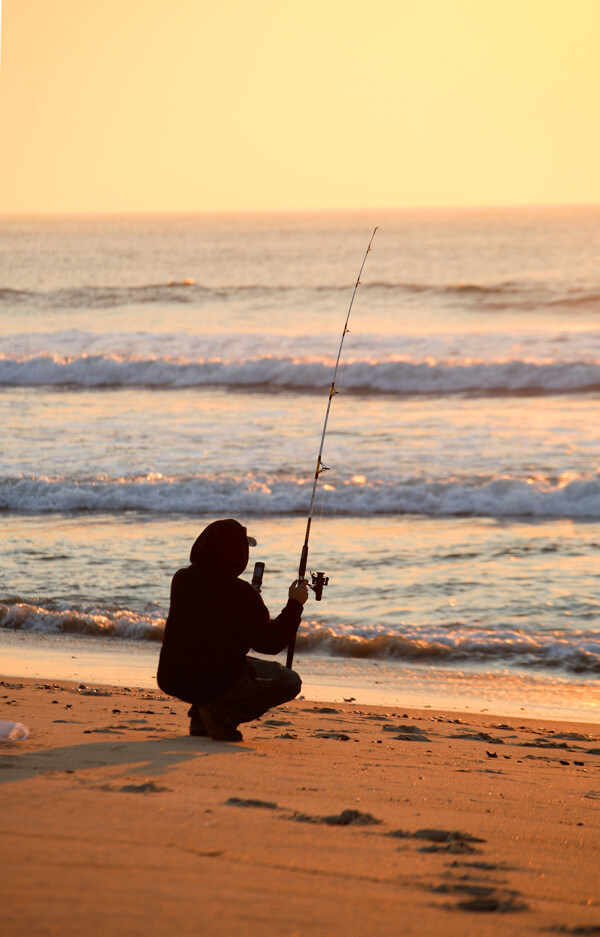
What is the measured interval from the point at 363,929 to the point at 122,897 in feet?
1.61

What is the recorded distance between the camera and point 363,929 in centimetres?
209

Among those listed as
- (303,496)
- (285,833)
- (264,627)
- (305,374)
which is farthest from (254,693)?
(305,374)

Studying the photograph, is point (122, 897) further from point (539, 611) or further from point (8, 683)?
point (539, 611)

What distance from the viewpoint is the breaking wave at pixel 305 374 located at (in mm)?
18516

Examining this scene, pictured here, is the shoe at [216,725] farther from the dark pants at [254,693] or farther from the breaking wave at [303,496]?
the breaking wave at [303,496]

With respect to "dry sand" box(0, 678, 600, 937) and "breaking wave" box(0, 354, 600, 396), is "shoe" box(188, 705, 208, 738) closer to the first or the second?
"dry sand" box(0, 678, 600, 937)

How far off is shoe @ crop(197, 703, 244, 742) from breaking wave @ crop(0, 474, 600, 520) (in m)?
6.25

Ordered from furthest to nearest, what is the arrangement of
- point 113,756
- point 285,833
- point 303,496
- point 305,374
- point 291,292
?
point 291,292, point 305,374, point 303,496, point 113,756, point 285,833

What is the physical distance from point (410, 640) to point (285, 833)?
375 cm

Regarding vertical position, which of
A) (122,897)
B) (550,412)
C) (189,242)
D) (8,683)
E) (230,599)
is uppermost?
(189,242)

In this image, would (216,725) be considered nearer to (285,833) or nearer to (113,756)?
(113,756)

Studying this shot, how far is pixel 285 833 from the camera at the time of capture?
8.76ft

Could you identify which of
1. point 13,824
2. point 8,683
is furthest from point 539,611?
point 13,824

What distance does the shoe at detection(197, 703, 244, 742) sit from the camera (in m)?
3.89
